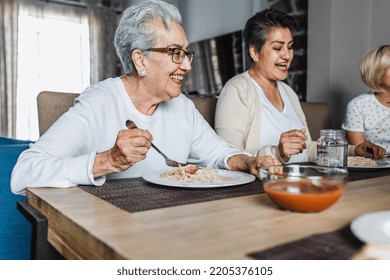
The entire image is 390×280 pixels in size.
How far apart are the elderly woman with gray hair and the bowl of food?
1.28 feet

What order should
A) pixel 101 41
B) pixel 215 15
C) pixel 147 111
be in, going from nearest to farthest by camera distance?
pixel 147 111, pixel 215 15, pixel 101 41

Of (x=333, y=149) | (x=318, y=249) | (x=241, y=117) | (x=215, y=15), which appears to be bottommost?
(x=318, y=249)

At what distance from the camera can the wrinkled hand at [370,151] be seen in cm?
157

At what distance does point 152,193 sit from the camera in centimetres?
92

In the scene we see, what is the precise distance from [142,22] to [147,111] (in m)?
0.30

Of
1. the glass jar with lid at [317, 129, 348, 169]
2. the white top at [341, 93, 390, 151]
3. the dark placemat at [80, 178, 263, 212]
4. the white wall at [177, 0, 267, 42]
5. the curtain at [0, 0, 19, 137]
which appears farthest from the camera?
the curtain at [0, 0, 19, 137]

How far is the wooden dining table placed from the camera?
55 cm

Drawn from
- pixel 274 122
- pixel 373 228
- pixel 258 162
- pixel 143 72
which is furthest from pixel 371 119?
pixel 373 228

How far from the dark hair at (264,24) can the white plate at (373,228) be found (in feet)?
4.89

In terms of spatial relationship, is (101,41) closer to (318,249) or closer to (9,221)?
(9,221)

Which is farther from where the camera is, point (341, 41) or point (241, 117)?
point (341, 41)

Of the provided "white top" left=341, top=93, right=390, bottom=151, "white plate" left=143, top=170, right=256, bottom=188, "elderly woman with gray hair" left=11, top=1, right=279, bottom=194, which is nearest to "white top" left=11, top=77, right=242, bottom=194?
"elderly woman with gray hair" left=11, top=1, right=279, bottom=194

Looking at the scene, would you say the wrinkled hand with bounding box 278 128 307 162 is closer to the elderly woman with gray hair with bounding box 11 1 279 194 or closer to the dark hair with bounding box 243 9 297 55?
the elderly woman with gray hair with bounding box 11 1 279 194
